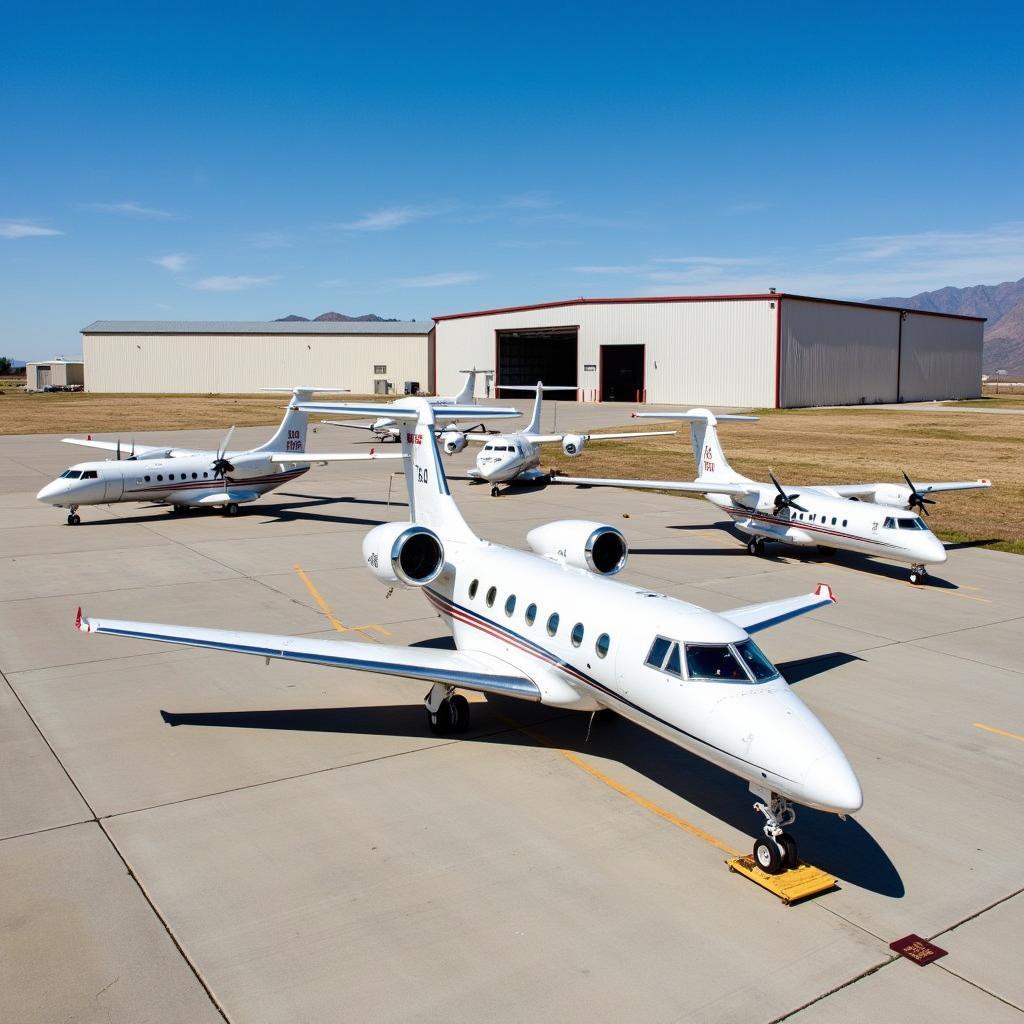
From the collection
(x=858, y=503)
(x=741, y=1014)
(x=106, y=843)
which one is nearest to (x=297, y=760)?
(x=106, y=843)

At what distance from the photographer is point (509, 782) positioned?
11648 mm

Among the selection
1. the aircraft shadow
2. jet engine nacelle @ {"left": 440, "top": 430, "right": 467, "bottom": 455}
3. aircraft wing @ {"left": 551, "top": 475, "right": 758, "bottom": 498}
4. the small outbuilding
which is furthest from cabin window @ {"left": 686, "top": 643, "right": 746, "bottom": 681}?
the small outbuilding

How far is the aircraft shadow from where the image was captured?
32.6ft

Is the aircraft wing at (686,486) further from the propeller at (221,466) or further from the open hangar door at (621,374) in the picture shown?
the open hangar door at (621,374)

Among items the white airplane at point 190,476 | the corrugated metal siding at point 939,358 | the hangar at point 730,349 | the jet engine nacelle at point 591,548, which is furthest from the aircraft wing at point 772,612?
the corrugated metal siding at point 939,358

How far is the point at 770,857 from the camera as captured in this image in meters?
9.34

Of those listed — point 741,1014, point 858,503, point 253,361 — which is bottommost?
point 741,1014

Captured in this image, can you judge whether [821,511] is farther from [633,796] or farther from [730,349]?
[730,349]

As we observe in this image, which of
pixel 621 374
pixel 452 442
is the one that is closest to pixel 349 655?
pixel 452 442

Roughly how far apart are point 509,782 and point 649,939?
352 centimetres

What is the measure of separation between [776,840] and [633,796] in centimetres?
224

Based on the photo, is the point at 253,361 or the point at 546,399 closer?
the point at 546,399

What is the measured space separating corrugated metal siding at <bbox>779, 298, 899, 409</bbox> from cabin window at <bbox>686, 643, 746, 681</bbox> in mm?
79302

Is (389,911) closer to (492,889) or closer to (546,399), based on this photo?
(492,889)
